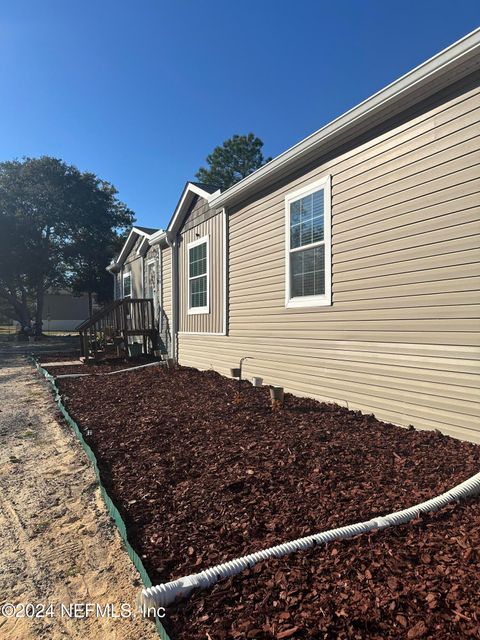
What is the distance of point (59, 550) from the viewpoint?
255 cm

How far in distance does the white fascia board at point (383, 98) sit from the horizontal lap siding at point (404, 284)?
265 mm

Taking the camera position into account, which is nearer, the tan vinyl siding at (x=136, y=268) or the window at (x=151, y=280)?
the window at (x=151, y=280)

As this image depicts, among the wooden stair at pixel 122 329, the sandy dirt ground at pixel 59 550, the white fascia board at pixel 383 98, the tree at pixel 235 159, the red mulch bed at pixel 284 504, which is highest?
the tree at pixel 235 159

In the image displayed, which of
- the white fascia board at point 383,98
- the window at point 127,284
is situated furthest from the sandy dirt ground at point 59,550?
the window at point 127,284

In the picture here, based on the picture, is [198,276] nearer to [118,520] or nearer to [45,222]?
[118,520]

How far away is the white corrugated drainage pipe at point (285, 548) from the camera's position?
1.90m

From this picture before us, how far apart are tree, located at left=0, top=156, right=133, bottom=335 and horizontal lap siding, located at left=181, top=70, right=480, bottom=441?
856 inches

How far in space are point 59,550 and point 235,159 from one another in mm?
34182

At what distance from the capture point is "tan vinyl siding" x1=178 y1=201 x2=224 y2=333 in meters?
8.40

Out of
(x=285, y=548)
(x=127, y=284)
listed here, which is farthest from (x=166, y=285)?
(x=285, y=548)

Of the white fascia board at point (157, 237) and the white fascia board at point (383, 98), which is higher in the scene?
the white fascia board at point (383, 98)

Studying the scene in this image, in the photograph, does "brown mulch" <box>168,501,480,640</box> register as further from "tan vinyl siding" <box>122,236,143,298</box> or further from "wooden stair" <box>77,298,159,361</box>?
"tan vinyl siding" <box>122,236,143,298</box>

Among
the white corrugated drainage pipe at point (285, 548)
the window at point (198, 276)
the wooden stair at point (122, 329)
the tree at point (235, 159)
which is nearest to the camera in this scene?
the white corrugated drainage pipe at point (285, 548)

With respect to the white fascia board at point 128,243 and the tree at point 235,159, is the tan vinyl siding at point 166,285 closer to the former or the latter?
the white fascia board at point 128,243
